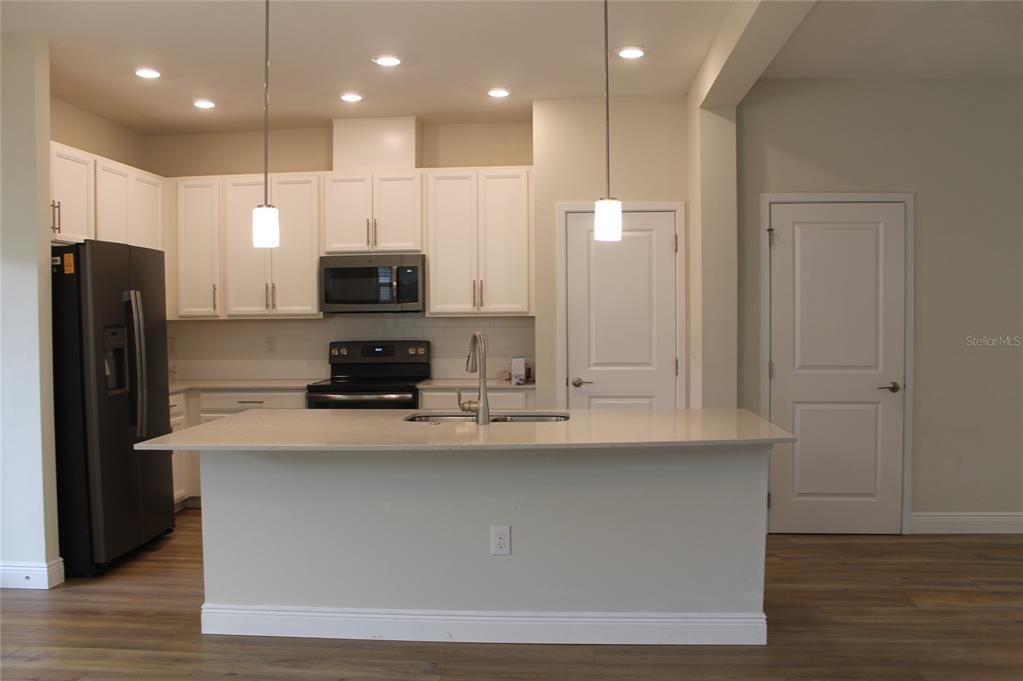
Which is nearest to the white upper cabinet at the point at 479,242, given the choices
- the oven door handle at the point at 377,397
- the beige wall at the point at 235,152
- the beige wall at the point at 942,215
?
the oven door handle at the point at 377,397

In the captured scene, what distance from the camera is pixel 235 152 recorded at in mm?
5492

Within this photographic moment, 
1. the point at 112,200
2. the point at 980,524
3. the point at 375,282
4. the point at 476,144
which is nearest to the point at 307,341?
the point at 375,282

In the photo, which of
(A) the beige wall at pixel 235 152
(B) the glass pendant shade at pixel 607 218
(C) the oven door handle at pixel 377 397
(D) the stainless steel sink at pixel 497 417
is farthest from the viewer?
(A) the beige wall at pixel 235 152

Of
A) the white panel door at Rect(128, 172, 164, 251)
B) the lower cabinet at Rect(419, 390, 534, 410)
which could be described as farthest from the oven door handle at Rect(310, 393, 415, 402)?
the white panel door at Rect(128, 172, 164, 251)

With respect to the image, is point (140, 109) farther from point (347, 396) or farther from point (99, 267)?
point (347, 396)

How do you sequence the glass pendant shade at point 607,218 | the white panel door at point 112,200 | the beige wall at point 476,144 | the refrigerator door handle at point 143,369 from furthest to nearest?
the beige wall at point 476,144 → the white panel door at point 112,200 → the refrigerator door handle at point 143,369 → the glass pendant shade at point 607,218

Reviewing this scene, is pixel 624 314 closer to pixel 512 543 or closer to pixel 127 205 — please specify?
pixel 512 543

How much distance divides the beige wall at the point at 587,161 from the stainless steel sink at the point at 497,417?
4.57ft

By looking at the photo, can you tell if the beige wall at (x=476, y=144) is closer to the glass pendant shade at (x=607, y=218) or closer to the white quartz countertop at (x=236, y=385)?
the white quartz countertop at (x=236, y=385)

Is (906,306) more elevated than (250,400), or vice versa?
(906,306)

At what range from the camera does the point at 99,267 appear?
3.76m

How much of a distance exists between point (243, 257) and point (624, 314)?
103 inches

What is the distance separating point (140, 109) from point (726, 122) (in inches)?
145

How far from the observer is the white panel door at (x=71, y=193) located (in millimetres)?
3926
